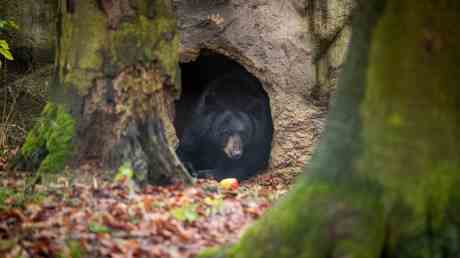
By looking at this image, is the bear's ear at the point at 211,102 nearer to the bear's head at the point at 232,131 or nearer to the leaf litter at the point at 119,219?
the bear's head at the point at 232,131

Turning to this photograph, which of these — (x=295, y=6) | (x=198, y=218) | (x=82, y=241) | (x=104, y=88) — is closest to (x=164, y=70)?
(x=104, y=88)

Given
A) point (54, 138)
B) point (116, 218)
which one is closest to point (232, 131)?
point (54, 138)

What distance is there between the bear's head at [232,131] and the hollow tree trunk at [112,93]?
5.34 meters

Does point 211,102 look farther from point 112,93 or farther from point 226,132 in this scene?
point 112,93

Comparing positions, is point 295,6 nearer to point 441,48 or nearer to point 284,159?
point 284,159

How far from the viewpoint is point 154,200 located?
4707 mm

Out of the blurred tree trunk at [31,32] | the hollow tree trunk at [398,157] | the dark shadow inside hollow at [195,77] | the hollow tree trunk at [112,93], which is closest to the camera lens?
the hollow tree trunk at [398,157]

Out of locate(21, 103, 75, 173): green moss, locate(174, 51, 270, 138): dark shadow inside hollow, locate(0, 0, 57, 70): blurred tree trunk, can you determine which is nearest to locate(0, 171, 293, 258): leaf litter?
locate(21, 103, 75, 173): green moss

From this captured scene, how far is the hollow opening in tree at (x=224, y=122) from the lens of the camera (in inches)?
429

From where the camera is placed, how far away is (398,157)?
3219 mm

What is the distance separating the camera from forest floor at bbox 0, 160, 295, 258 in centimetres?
400

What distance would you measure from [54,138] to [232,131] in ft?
19.5

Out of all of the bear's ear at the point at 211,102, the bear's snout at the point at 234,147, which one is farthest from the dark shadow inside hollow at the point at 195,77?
the bear's snout at the point at 234,147

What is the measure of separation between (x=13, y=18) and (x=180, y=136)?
3626 mm
